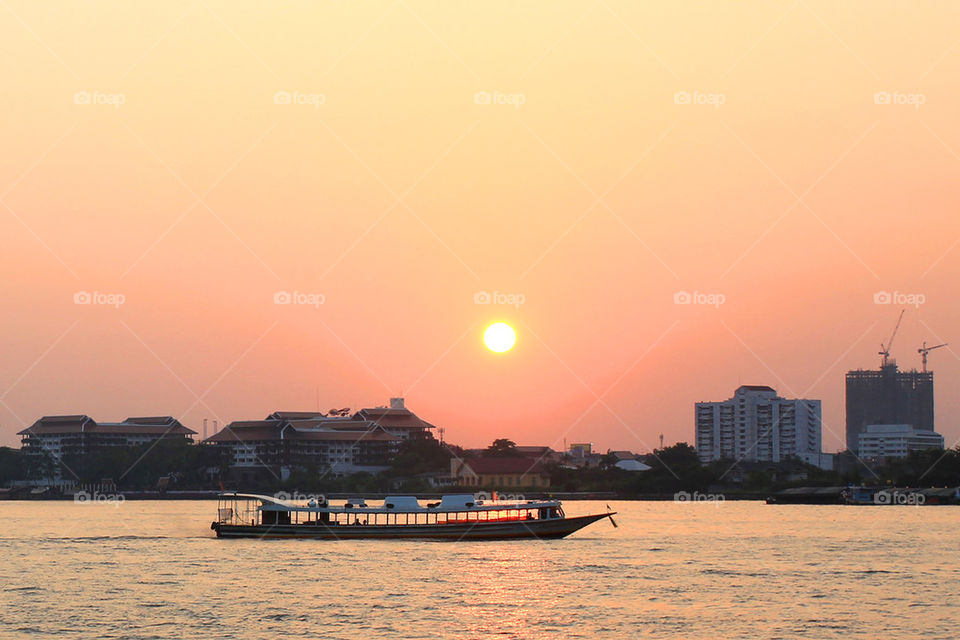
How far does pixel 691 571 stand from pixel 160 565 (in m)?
30.5

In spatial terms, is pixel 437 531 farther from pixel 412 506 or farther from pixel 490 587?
pixel 490 587

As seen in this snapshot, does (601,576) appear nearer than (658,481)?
Yes

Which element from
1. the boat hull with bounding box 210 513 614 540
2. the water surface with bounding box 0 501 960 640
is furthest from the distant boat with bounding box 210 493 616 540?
the water surface with bounding box 0 501 960 640

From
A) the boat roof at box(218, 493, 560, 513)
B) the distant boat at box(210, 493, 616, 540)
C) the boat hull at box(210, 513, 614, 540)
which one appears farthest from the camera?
the boat roof at box(218, 493, 560, 513)

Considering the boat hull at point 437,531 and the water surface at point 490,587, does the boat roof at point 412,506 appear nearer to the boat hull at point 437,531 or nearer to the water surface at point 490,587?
the boat hull at point 437,531

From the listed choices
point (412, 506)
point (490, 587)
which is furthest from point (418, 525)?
point (490, 587)

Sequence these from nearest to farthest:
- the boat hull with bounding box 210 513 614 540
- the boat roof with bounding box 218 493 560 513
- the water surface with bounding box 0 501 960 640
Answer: the water surface with bounding box 0 501 960 640 < the boat hull with bounding box 210 513 614 540 < the boat roof with bounding box 218 493 560 513

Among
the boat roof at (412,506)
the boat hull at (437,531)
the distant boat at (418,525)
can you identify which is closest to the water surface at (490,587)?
the boat hull at (437,531)

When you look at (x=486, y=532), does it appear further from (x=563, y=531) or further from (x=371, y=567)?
(x=371, y=567)

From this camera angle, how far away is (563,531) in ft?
281

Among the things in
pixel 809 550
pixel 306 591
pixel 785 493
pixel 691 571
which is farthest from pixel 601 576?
pixel 785 493

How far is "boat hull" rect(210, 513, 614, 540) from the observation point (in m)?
84.4

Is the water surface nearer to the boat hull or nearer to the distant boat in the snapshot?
the boat hull

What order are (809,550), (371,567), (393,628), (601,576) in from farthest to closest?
1. (809,550)
2. (371,567)
3. (601,576)
4. (393,628)
